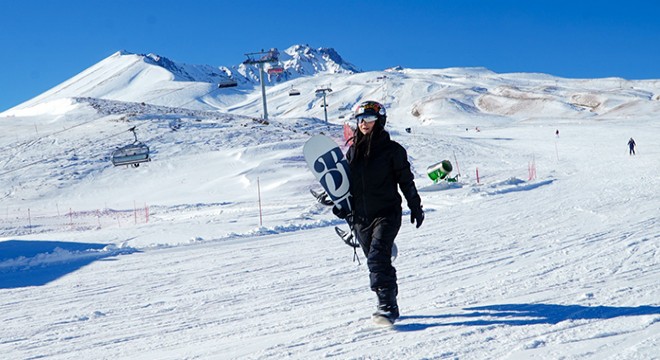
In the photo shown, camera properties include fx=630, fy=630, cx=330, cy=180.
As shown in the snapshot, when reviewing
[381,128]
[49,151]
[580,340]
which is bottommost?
[580,340]

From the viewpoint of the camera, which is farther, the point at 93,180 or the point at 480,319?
the point at 93,180

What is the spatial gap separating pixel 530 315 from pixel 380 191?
1.60 meters

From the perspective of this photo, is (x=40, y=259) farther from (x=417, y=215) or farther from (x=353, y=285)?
(x=417, y=215)

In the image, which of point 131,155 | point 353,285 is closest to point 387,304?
point 353,285

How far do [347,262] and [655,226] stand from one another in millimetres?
5035

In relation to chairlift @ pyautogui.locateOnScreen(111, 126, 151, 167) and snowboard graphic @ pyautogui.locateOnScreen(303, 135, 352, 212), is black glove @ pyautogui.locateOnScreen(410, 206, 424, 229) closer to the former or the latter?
snowboard graphic @ pyautogui.locateOnScreen(303, 135, 352, 212)

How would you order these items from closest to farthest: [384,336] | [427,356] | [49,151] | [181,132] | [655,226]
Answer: [427,356] → [384,336] → [655,226] → [49,151] → [181,132]

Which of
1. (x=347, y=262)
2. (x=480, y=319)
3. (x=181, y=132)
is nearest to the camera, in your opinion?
(x=480, y=319)

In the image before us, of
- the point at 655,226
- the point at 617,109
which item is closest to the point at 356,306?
the point at 655,226

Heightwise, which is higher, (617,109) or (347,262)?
(617,109)

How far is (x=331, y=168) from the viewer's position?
5488mm

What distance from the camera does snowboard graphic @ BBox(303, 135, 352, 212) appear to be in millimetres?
5359

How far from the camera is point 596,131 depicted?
64.1 meters

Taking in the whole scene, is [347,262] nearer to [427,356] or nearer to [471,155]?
[427,356]
